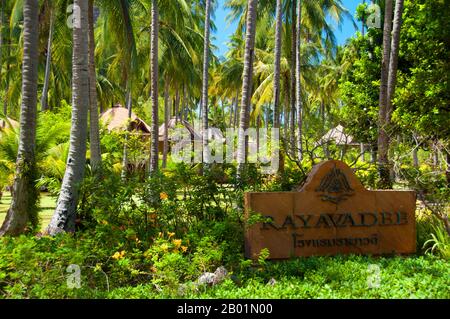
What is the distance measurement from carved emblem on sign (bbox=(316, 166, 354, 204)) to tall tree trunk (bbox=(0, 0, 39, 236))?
4.76 meters

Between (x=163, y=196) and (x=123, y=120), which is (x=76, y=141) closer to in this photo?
(x=163, y=196)

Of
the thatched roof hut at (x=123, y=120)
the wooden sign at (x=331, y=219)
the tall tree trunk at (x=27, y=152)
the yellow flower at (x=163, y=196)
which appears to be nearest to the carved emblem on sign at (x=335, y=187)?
the wooden sign at (x=331, y=219)

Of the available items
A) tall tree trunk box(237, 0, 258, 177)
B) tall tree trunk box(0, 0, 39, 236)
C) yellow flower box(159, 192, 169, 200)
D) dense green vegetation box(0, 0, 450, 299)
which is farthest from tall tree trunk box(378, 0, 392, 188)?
tall tree trunk box(0, 0, 39, 236)

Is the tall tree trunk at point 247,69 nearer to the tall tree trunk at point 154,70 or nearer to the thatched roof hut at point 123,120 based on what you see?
the tall tree trunk at point 154,70

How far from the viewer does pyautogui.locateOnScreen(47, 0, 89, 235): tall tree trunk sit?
7539 millimetres

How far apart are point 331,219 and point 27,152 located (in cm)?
512

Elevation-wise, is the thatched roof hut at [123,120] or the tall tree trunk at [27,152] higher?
the thatched roof hut at [123,120]

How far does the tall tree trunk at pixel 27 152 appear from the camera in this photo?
26.7ft

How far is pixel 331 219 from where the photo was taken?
705cm

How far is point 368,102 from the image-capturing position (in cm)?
1744

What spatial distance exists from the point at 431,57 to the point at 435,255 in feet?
29.7

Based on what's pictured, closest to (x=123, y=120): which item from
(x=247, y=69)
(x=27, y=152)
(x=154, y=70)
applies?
(x=154, y=70)
